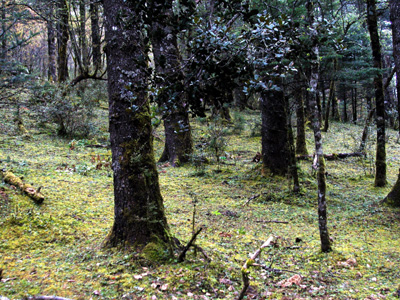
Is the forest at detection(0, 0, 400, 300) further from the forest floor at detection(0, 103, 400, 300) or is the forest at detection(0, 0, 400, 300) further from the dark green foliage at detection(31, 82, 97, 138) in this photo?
the dark green foliage at detection(31, 82, 97, 138)

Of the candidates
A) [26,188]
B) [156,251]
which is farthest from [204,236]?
[26,188]

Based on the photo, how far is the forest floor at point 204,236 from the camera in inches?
127

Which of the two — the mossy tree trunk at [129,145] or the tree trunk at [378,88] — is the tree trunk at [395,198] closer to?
the tree trunk at [378,88]

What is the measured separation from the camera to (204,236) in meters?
4.88

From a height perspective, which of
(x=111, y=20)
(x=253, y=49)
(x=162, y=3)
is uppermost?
(x=111, y=20)

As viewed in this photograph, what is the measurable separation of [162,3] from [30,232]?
369 centimetres

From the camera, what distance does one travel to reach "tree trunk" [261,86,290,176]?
7.77m

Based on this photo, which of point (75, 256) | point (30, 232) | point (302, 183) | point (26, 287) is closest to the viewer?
point (26, 287)

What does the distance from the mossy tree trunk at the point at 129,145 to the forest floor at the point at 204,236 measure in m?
0.33

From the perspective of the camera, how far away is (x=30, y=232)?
4.23 meters

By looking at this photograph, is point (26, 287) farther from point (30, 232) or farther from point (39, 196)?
point (39, 196)

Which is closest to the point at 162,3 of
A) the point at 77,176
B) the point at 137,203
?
the point at 137,203

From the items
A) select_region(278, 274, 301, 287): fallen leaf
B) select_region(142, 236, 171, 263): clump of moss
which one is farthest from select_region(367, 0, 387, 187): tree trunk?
select_region(142, 236, 171, 263): clump of moss

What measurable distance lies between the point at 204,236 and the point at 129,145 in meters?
2.22
